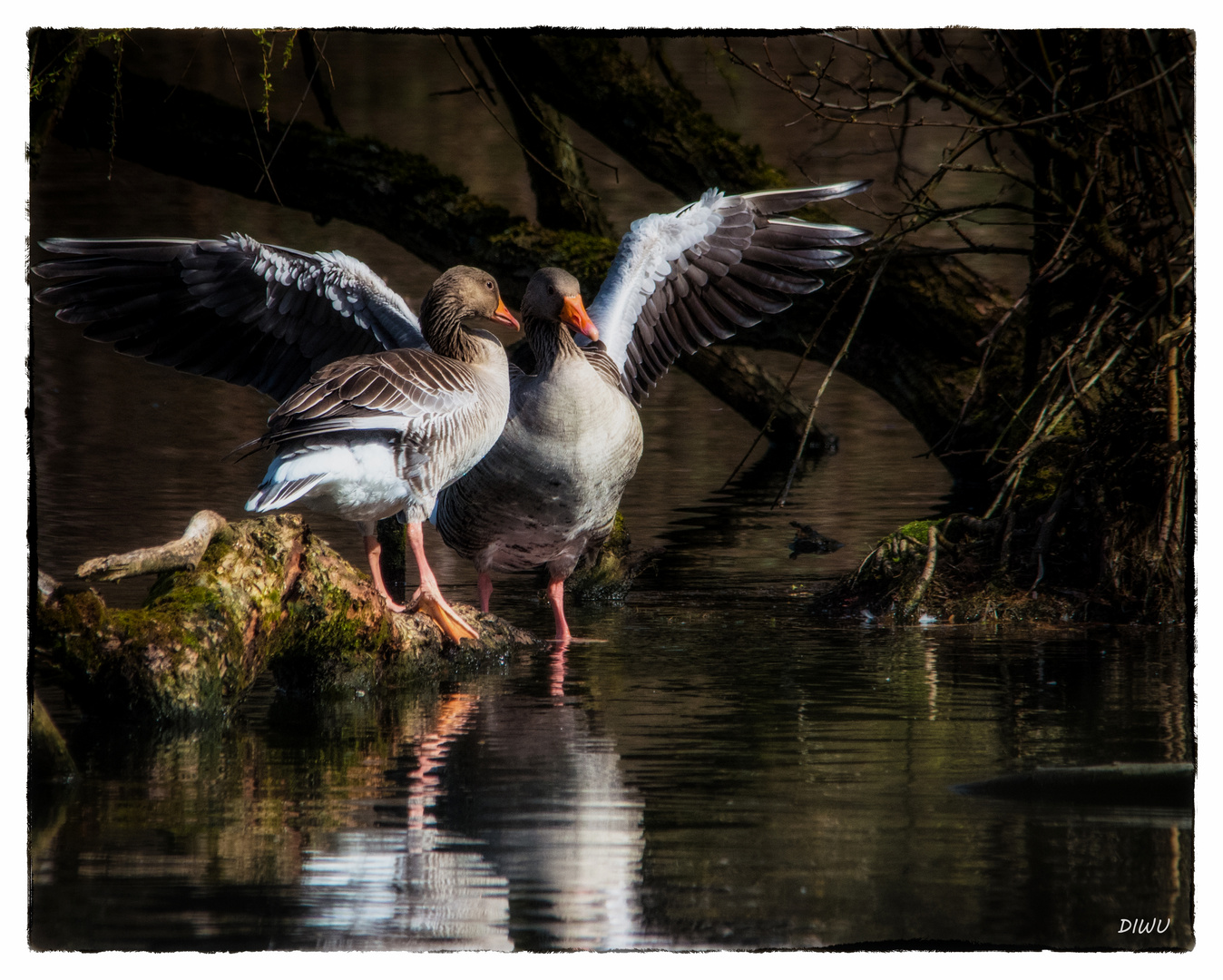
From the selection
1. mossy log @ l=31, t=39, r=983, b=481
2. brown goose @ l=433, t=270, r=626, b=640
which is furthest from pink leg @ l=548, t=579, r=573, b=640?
mossy log @ l=31, t=39, r=983, b=481

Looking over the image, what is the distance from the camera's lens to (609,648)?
14.0 feet

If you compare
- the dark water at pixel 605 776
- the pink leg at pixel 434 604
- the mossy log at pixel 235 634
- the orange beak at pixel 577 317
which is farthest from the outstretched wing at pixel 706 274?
the mossy log at pixel 235 634

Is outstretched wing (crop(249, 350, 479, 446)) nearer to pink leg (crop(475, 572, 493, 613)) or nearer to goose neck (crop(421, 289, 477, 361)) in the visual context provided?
goose neck (crop(421, 289, 477, 361))

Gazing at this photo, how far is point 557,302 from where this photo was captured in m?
4.39

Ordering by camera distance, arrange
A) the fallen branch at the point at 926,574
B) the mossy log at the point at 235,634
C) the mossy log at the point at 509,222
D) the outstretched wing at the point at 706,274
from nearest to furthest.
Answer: the mossy log at the point at 235,634, the fallen branch at the point at 926,574, the outstretched wing at the point at 706,274, the mossy log at the point at 509,222

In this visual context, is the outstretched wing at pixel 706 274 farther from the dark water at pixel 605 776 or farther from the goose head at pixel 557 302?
the dark water at pixel 605 776

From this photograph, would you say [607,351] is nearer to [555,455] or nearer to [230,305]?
[555,455]

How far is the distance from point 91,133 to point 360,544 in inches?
65.7

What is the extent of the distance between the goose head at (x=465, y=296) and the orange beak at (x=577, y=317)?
8.2 inches

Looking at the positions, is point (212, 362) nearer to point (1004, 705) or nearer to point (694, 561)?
point (694, 561)

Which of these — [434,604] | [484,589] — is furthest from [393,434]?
[484,589]

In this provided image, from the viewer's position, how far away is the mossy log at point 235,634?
3404mm

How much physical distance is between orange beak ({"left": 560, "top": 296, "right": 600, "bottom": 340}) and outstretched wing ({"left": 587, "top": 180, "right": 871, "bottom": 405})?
41cm

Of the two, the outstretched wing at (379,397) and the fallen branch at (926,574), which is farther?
the fallen branch at (926,574)
